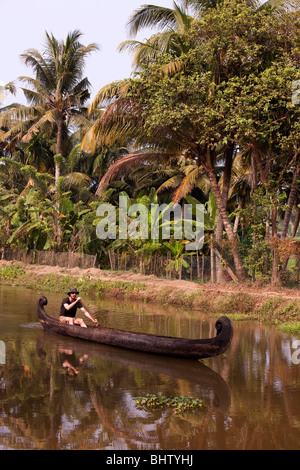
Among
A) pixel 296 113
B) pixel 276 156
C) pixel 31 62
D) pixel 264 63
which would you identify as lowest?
pixel 276 156

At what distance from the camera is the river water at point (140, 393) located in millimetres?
5168

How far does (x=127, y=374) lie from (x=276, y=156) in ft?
28.9

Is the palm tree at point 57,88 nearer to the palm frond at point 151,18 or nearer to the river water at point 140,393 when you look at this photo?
the palm frond at point 151,18

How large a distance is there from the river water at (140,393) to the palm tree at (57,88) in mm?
15782

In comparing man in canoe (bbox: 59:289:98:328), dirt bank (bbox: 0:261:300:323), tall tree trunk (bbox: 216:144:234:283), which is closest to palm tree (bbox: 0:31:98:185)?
dirt bank (bbox: 0:261:300:323)

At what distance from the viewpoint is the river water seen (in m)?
5.17

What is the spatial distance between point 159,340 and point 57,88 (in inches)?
749

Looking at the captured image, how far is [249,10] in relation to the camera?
45.1ft

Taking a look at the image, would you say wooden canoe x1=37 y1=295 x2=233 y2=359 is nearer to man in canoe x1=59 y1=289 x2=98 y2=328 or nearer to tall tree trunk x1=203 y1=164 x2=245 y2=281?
man in canoe x1=59 y1=289 x2=98 y2=328

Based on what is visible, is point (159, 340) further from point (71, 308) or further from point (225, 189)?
point (225, 189)

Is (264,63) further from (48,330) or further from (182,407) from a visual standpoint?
(182,407)

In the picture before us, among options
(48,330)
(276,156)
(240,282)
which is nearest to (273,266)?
(240,282)

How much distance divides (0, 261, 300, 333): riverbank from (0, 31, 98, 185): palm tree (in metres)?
6.04

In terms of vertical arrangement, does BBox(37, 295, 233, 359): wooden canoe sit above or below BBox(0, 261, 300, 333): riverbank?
below
